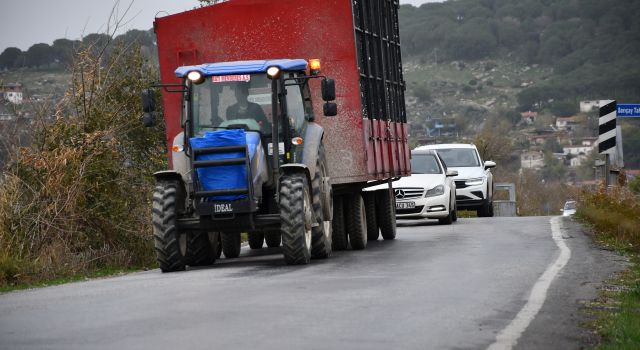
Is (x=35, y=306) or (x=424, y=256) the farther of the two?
(x=424, y=256)

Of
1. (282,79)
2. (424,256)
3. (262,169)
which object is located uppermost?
(282,79)

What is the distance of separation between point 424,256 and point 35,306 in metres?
7.44

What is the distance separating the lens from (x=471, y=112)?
517ft

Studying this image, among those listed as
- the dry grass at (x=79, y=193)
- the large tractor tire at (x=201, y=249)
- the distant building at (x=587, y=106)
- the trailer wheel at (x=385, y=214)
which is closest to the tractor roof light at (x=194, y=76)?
the large tractor tire at (x=201, y=249)

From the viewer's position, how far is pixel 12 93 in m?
19.7

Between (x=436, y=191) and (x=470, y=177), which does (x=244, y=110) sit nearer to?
(x=436, y=191)

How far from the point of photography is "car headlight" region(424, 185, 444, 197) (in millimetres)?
28516

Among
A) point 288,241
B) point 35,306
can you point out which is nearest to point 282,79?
point 288,241

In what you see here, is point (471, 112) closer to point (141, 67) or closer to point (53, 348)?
point (141, 67)

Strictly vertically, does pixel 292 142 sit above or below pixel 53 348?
above

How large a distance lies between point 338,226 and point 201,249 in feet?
10.4

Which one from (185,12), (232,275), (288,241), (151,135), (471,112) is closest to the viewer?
(232,275)

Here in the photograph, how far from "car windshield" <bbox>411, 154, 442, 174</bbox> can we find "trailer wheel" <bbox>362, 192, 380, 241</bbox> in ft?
20.7

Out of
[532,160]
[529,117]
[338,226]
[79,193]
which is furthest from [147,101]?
[529,117]
